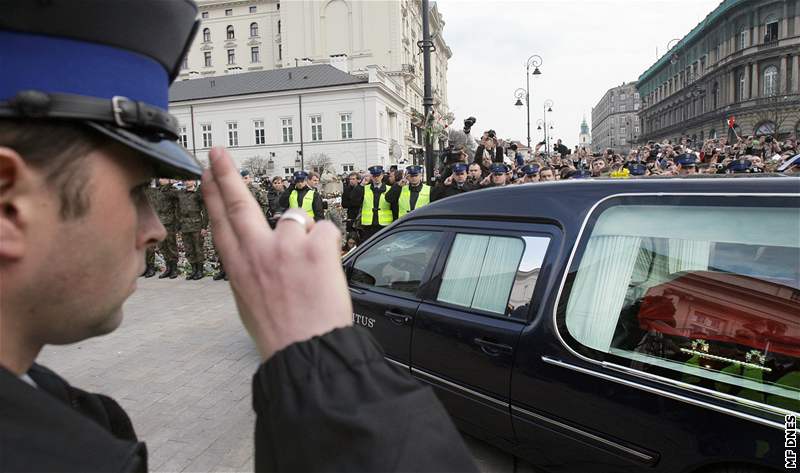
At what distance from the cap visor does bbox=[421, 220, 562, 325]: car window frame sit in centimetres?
235

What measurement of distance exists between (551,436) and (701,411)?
0.79 meters

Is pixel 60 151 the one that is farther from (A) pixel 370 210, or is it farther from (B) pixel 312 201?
(B) pixel 312 201

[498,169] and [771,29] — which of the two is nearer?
[498,169]

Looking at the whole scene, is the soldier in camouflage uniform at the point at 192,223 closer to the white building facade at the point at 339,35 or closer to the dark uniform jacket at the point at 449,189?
the dark uniform jacket at the point at 449,189

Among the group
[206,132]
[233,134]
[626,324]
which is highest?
[206,132]

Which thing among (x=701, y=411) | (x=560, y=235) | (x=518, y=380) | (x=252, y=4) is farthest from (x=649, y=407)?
(x=252, y=4)

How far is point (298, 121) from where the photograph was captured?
182 feet

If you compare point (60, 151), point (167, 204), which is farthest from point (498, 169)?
point (60, 151)

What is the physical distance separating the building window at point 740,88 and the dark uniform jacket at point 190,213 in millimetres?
71237

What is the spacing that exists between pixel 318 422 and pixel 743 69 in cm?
7728

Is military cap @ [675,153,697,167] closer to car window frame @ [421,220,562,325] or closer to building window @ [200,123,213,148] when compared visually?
car window frame @ [421,220,562,325]

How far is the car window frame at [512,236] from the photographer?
2936mm

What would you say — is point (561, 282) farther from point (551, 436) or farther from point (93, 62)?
point (93, 62)

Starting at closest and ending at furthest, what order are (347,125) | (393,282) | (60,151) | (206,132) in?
(60,151) < (393,282) < (347,125) < (206,132)
